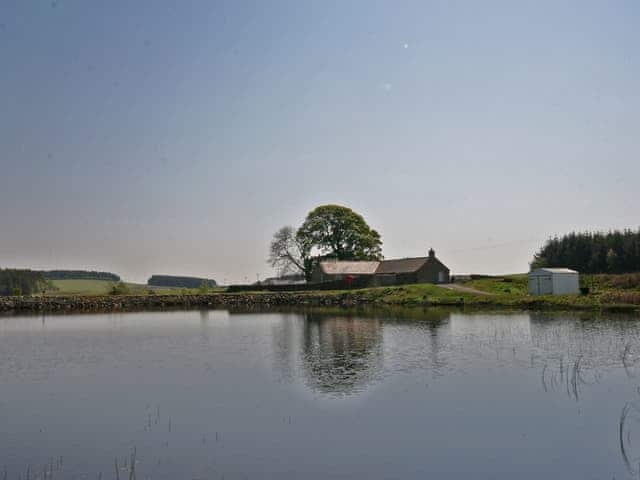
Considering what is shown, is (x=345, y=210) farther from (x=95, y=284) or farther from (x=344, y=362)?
(x=95, y=284)

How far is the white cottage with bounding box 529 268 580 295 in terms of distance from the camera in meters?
55.0

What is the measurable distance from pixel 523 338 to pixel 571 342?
3041 mm

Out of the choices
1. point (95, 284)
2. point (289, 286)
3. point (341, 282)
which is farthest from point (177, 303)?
point (95, 284)

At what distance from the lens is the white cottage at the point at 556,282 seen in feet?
180

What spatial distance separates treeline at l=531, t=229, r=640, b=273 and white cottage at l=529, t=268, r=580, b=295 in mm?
19431

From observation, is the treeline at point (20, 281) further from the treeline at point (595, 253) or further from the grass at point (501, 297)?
the treeline at point (595, 253)

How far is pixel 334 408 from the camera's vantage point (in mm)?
16859

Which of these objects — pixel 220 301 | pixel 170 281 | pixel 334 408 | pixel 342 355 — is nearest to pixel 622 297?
pixel 342 355

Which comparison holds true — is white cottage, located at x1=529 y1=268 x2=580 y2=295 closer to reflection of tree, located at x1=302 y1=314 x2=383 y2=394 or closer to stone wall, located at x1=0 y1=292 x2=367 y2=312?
reflection of tree, located at x1=302 y1=314 x2=383 y2=394

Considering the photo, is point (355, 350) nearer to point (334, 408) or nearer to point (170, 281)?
point (334, 408)

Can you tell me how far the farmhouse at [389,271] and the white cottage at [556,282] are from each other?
72.8 feet

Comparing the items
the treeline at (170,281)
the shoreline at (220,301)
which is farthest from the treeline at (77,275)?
the shoreline at (220,301)

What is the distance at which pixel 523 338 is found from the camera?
3092 cm

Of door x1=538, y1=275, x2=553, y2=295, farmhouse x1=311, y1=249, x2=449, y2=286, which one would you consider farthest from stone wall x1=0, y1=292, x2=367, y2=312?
door x1=538, y1=275, x2=553, y2=295
